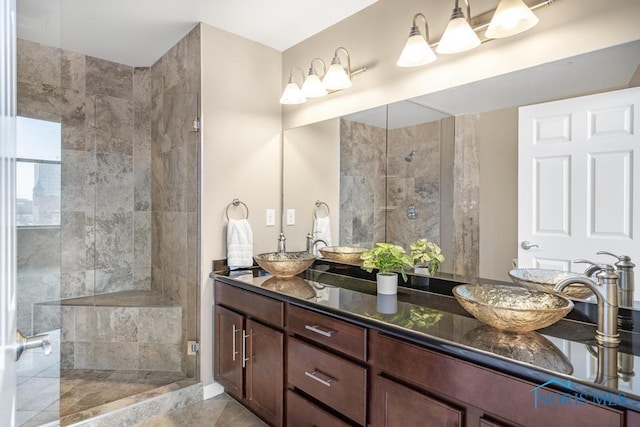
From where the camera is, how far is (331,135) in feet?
7.80

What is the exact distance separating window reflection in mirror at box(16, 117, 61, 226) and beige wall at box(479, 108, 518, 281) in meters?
1.88

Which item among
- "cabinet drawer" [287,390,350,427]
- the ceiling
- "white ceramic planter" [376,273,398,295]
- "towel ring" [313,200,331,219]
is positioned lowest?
"cabinet drawer" [287,390,350,427]

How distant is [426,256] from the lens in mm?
1752

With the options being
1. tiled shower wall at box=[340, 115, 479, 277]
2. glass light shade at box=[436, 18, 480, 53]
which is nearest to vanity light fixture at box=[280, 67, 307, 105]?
tiled shower wall at box=[340, 115, 479, 277]

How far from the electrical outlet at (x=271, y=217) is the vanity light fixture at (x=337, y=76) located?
0.99 metres

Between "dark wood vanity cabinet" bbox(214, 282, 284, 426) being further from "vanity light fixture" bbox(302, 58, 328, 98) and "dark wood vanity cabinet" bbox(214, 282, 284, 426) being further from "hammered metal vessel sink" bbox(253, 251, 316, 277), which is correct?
"vanity light fixture" bbox(302, 58, 328, 98)

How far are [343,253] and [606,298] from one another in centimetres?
141

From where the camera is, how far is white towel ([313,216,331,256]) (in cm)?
242

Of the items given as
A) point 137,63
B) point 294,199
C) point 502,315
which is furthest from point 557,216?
point 137,63

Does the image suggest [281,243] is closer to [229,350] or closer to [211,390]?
[229,350]

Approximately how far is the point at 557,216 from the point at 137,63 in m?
3.28

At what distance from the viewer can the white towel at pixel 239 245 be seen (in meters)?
2.37

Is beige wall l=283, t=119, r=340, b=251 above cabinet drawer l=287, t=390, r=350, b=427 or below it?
above

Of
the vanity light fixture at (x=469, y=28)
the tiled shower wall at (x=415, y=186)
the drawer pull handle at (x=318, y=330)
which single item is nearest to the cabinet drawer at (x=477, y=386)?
the drawer pull handle at (x=318, y=330)
